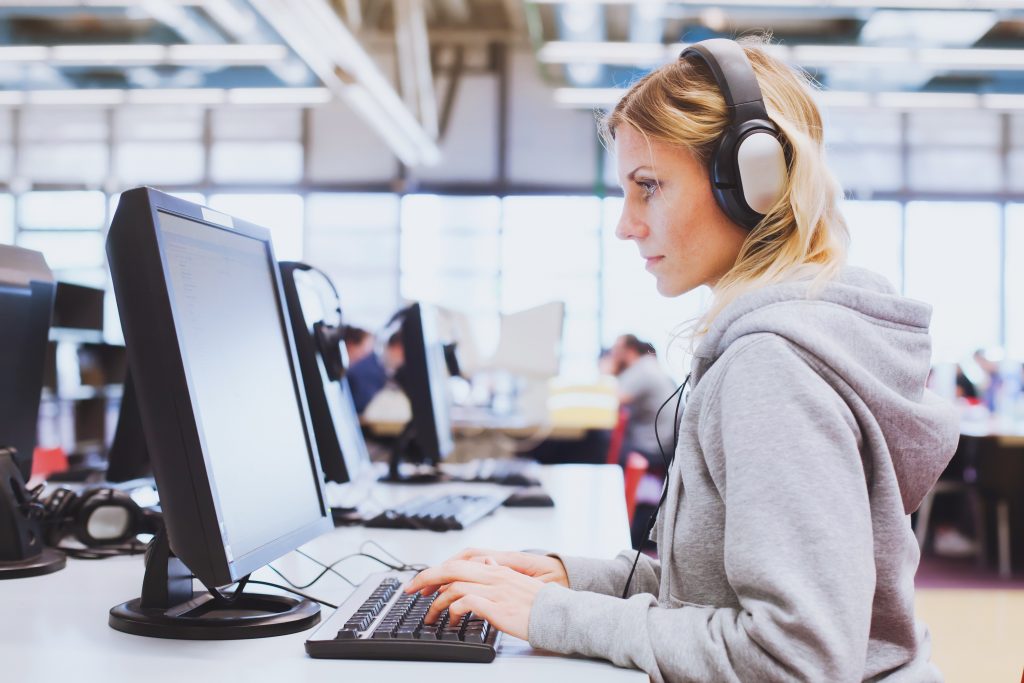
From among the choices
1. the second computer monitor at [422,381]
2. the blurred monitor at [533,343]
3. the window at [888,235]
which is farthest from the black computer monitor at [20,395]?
the window at [888,235]

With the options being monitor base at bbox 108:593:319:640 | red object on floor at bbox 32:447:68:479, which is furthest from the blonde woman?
red object on floor at bbox 32:447:68:479

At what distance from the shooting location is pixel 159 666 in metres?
0.82

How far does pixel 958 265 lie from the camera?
8.36 metres

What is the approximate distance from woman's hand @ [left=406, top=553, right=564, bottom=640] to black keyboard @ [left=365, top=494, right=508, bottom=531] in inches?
25.9

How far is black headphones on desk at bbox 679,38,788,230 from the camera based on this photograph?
0.94 m

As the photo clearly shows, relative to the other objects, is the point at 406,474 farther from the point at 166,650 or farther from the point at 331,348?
the point at 166,650

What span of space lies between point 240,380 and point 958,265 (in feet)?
28.2

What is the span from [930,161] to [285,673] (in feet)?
28.9

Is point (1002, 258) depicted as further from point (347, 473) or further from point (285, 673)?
point (285, 673)

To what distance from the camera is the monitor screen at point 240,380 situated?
2.80 feet

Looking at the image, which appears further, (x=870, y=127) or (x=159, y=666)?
(x=870, y=127)

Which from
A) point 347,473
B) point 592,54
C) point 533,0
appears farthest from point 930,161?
point 347,473

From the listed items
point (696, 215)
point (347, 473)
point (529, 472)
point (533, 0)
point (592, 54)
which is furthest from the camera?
point (592, 54)

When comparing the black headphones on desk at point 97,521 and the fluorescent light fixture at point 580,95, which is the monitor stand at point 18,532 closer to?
the black headphones on desk at point 97,521
